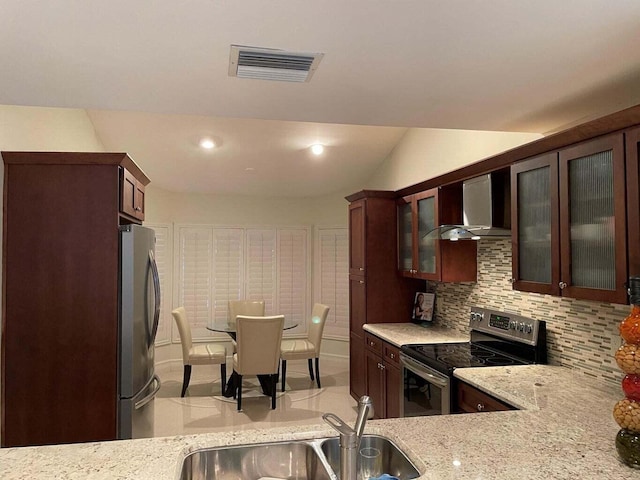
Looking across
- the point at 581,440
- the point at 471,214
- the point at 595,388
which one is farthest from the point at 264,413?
the point at 581,440

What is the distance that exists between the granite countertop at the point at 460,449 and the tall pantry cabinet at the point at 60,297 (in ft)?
4.81

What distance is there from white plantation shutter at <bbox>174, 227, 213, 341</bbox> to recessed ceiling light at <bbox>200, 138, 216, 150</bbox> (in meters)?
1.55

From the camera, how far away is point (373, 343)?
165 inches

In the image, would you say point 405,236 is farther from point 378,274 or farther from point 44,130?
point 44,130

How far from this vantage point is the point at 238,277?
21.2 feet

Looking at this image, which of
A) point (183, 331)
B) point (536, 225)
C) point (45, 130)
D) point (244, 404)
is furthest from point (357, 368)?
point (45, 130)

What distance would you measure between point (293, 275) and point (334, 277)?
1.93ft

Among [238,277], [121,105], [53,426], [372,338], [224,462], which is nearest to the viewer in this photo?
[224,462]

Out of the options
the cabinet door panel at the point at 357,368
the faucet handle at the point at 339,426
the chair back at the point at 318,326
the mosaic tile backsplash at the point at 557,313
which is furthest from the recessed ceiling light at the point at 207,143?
the faucet handle at the point at 339,426

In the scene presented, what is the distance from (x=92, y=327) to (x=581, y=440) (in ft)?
8.82

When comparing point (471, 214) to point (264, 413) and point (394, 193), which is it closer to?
point (394, 193)

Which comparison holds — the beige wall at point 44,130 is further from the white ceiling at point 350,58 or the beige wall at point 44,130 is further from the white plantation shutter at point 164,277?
the white plantation shutter at point 164,277

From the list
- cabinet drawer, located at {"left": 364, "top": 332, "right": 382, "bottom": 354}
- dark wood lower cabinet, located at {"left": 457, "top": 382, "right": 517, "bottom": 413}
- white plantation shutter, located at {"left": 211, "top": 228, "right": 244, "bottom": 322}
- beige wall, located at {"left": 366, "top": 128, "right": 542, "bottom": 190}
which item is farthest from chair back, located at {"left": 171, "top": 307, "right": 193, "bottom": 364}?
dark wood lower cabinet, located at {"left": 457, "top": 382, "right": 517, "bottom": 413}

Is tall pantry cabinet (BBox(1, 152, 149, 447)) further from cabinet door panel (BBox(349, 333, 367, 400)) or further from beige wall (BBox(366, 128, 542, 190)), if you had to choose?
beige wall (BBox(366, 128, 542, 190))
